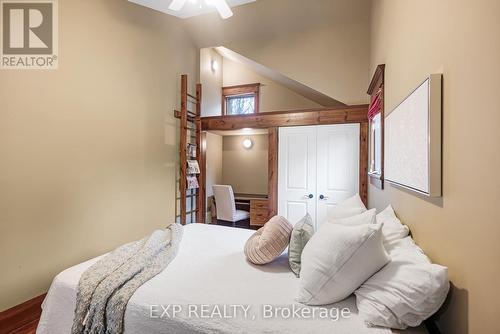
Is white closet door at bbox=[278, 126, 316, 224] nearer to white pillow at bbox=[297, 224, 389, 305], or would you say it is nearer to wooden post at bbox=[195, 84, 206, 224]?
wooden post at bbox=[195, 84, 206, 224]

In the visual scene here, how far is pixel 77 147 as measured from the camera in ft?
8.19

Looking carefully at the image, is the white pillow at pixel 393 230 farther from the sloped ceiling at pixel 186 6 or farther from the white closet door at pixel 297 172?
the sloped ceiling at pixel 186 6

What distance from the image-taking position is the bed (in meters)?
1.08

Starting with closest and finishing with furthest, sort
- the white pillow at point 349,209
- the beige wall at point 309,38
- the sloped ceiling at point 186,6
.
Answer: the white pillow at point 349,209
the sloped ceiling at point 186,6
the beige wall at point 309,38

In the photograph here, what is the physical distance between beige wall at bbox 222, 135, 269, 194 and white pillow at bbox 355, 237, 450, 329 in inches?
158

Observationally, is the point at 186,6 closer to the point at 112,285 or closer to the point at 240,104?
the point at 240,104

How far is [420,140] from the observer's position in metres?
1.25

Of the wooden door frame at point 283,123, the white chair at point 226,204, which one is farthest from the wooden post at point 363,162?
the white chair at point 226,204

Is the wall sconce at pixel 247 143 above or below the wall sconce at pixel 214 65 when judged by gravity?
below

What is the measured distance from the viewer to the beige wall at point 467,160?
2.43 ft

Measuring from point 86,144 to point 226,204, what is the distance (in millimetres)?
2238

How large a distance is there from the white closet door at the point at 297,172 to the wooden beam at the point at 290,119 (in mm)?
137

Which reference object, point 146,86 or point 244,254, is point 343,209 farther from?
point 146,86

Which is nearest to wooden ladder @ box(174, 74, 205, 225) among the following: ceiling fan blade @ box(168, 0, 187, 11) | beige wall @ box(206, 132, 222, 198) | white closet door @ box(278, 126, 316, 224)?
beige wall @ box(206, 132, 222, 198)
